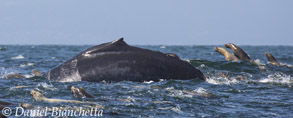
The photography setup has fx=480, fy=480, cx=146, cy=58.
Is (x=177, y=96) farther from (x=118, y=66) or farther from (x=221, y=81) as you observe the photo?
(x=221, y=81)

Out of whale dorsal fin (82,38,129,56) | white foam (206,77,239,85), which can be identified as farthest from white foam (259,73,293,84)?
whale dorsal fin (82,38,129,56)

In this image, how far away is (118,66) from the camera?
526 inches

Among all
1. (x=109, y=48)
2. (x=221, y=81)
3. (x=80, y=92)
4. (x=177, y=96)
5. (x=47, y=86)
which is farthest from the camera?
(x=221, y=81)

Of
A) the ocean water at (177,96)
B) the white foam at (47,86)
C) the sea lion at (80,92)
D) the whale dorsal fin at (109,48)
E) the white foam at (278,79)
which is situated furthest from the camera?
the white foam at (278,79)

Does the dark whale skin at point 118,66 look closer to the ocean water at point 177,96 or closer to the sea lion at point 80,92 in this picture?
the ocean water at point 177,96

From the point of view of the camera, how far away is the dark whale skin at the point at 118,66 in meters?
13.4

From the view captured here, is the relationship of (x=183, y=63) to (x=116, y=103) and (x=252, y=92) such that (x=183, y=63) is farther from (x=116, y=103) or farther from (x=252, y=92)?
(x=116, y=103)

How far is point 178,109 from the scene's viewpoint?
9.76 m

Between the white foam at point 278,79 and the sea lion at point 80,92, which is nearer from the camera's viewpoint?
the sea lion at point 80,92

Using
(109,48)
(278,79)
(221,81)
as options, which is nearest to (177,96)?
(109,48)

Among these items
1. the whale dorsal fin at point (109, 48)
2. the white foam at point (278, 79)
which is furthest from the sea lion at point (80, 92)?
the white foam at point (278, 79)

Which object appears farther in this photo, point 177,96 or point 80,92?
point 177,96

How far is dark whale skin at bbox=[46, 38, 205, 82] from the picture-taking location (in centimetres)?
1337

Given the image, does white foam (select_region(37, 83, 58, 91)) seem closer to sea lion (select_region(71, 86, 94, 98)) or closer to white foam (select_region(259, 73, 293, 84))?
sea lion (select_region(71, 86, 94, 98))
